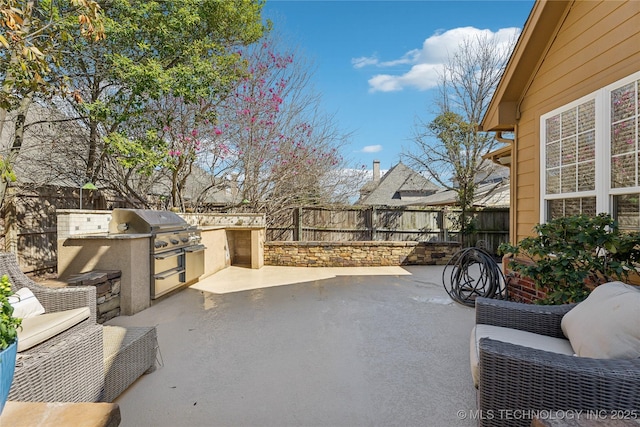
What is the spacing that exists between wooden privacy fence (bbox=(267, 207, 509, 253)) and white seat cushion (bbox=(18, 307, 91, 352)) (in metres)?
7.33

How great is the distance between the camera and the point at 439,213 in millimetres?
10102

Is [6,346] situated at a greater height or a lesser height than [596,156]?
A: lesser

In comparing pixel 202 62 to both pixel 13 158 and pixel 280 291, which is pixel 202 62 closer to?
pixel 13 158

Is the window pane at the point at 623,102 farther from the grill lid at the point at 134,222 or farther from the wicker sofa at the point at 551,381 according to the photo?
the grill lid at the point at 134,222

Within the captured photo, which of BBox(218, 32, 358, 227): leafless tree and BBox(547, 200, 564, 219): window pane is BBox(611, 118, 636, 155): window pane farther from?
BBox(218, 32, 358, 227): leafless tree

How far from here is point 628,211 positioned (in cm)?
306

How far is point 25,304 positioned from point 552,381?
323 cm

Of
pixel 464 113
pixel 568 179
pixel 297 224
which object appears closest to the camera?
pixel 568 179

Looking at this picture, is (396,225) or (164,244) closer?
(164,244)

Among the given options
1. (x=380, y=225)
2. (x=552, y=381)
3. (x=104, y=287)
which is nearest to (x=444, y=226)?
(x=380, y=225)

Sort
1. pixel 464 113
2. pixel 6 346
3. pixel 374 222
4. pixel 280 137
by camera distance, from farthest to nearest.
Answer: pixel 464 113 < pixel 374 222 < pixel 280 137 < pixel 6 346

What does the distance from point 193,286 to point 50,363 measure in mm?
4465

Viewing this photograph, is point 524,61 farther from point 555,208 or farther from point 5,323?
point 5,323

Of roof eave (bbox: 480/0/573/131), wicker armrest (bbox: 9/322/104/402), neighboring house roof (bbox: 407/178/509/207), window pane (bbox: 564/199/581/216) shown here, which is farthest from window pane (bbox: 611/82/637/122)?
neighboring house roof (bbox: 407/178/509/207)
